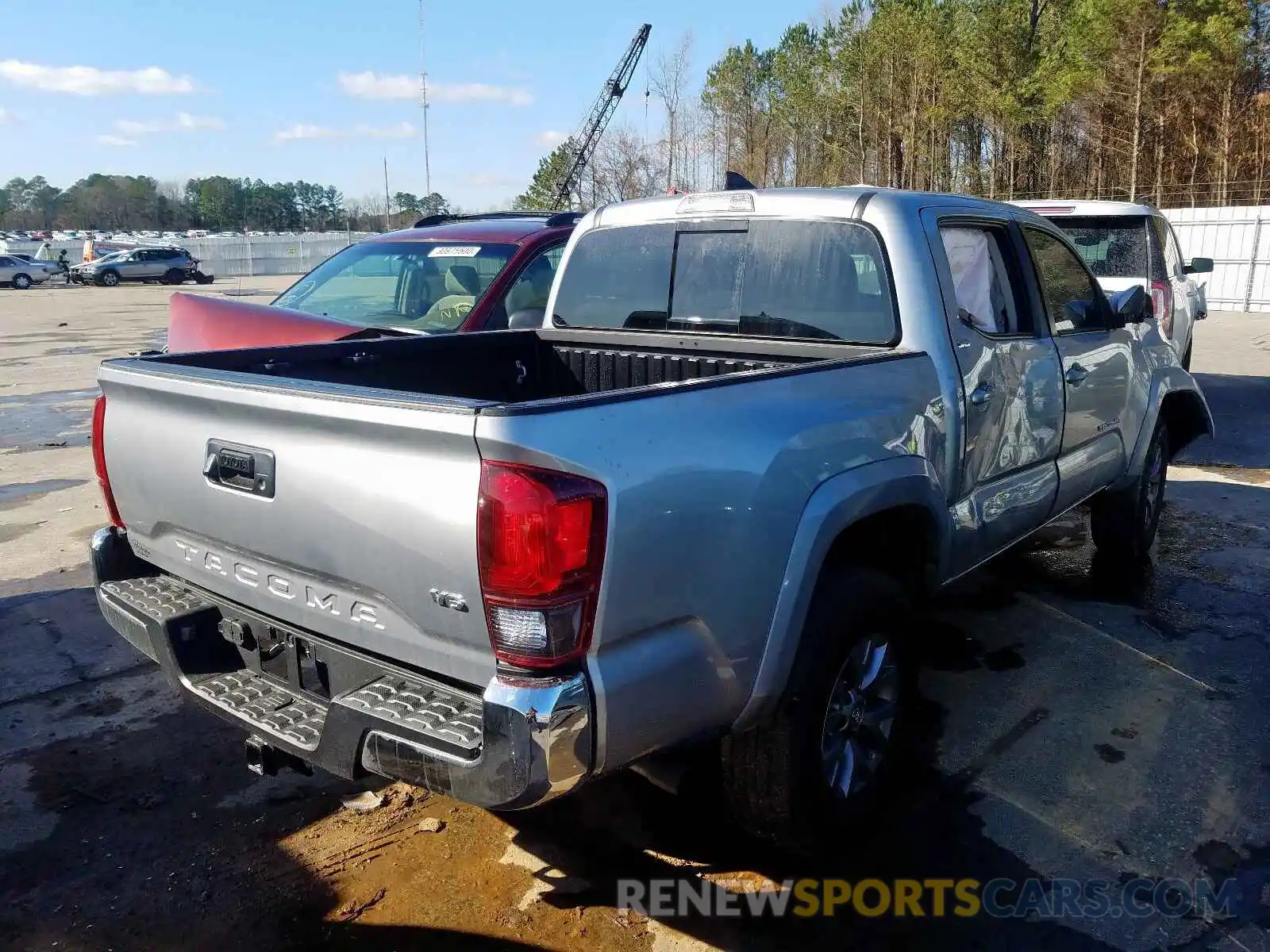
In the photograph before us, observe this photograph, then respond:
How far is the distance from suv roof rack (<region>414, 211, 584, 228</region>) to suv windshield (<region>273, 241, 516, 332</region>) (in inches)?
26.0

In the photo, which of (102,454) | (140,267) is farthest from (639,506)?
(140,267)

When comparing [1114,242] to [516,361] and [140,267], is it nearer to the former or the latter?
[516,361]

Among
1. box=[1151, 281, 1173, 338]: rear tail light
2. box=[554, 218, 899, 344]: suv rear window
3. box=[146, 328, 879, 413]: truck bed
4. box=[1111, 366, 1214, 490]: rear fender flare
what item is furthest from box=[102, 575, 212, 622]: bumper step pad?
box=[1151, 281, 1173, 338]: rear tail light

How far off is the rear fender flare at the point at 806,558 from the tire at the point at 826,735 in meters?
0.12

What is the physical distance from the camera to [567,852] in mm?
3057

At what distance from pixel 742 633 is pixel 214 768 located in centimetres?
219

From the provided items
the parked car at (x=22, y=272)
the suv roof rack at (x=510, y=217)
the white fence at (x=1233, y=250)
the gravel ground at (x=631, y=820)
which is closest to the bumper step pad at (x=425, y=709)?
the gravel ground at (x=631, y=820)

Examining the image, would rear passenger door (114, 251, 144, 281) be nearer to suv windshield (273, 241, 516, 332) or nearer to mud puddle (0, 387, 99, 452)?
mud puddle (0, 387, 99, 452)

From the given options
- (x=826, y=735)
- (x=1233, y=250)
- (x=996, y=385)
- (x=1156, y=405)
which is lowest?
(x=826, y=735)

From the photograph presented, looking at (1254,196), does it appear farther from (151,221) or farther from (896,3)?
(151,221)

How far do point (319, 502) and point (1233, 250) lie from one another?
86.0 ft

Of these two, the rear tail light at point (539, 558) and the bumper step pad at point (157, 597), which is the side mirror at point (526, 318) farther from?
the rear tail light at point (539, 558)

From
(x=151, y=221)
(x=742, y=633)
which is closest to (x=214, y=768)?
(x=742, y=633)

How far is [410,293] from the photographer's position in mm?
6887
